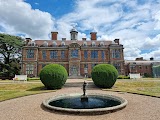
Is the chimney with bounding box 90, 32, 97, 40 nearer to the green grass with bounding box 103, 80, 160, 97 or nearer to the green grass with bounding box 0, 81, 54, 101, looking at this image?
the green grass with bounding box 103, 80, 160, 97

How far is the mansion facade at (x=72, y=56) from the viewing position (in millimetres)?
35344

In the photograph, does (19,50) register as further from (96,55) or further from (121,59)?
(121,59)

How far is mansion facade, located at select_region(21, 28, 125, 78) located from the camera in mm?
35344

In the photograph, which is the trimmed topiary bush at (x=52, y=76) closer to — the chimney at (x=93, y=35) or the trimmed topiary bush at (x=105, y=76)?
the trimmed topiary bush at (x=105, y=76)

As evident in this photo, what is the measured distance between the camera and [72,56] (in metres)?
35.6

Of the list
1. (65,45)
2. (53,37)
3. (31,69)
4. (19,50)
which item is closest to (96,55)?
(65,45)

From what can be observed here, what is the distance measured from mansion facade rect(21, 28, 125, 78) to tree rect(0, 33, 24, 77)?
3.84 metres

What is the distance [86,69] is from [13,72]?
18.6m

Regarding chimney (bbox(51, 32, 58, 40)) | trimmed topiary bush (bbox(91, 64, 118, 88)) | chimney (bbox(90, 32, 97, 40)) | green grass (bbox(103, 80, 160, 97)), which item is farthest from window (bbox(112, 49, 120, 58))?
trimmed topiary bush (bbox(91, 64, 118, 88))

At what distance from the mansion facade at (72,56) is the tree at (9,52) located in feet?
12.6

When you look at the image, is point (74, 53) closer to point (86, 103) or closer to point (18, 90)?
point (18, 90)

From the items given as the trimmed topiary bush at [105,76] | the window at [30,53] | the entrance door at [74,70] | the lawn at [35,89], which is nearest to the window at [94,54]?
the entrance door at [74,70]

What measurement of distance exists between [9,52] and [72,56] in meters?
16.6

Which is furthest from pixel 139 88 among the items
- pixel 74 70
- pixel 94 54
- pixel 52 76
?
pixel 94 54
